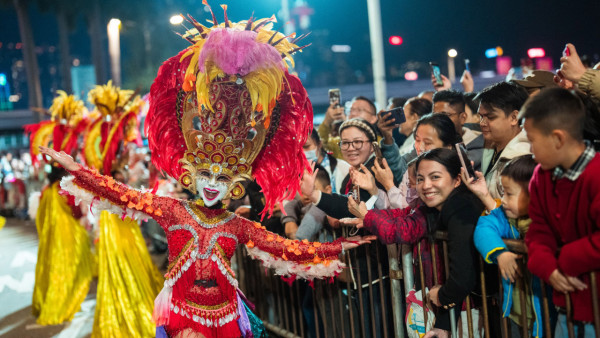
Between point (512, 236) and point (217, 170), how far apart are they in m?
1.66

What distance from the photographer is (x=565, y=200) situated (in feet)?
7.53

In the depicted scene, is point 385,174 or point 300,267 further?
point 385,174

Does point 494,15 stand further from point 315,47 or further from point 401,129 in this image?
point 315,47

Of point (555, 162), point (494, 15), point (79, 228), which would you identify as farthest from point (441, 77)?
point (494, 15)

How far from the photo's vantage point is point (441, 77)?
5320 millimetres

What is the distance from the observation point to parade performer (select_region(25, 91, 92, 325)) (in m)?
6.20

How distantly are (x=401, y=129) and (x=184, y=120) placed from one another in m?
2.57

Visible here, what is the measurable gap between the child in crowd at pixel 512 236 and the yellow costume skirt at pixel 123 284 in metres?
3.33

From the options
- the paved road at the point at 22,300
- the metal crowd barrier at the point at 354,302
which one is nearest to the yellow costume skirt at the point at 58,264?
the paved road at the point at 22,300

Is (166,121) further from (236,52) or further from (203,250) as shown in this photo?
(203,250)

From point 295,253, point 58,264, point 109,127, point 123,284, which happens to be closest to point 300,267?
point 295,253

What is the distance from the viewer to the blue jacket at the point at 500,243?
261 centimetres

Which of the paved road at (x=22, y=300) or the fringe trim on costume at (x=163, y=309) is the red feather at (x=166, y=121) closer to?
the fringe trim on costume at (x=163, y=309)

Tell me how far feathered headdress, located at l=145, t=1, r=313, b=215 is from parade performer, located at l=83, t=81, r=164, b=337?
1552 mm
